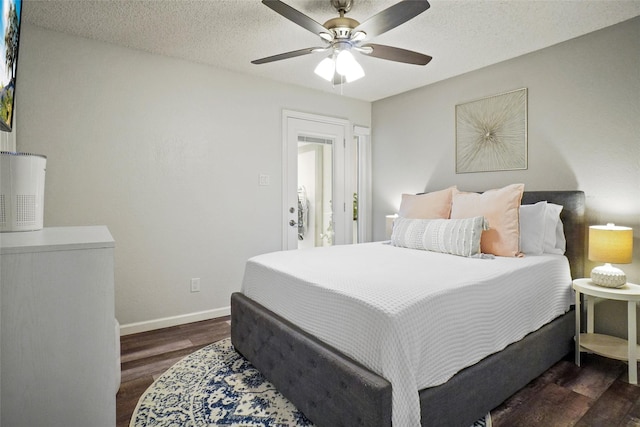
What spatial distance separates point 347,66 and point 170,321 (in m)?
2.62

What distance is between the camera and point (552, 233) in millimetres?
2660

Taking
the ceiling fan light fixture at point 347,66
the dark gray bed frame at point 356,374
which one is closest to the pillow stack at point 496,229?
the dark gray bed frame at point 356,374

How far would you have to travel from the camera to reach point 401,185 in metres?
4.20

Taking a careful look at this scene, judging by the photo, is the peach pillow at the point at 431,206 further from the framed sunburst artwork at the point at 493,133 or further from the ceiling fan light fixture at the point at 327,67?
the ceiling fan light fixture at the point at 327,67

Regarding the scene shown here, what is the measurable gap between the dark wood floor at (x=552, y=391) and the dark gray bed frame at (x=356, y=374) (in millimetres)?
81

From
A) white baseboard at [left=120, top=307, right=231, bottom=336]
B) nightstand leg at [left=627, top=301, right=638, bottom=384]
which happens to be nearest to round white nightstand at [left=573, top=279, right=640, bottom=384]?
nightstand leg at [left=627, top=301, right=638, bottom=384]

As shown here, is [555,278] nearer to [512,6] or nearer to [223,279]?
[512,6]

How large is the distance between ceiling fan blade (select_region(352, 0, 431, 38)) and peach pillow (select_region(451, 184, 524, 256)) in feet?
5.12

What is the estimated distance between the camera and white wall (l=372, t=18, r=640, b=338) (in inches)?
97.5

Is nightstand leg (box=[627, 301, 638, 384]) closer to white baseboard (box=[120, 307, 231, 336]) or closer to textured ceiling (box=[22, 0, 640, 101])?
textured ceiling (box=[22, 0, 640, 101])

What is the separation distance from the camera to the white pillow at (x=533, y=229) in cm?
263

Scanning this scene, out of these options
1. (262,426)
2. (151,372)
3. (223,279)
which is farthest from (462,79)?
(151,372)

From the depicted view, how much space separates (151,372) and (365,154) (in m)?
3.40

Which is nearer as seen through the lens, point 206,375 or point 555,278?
point 206,375
